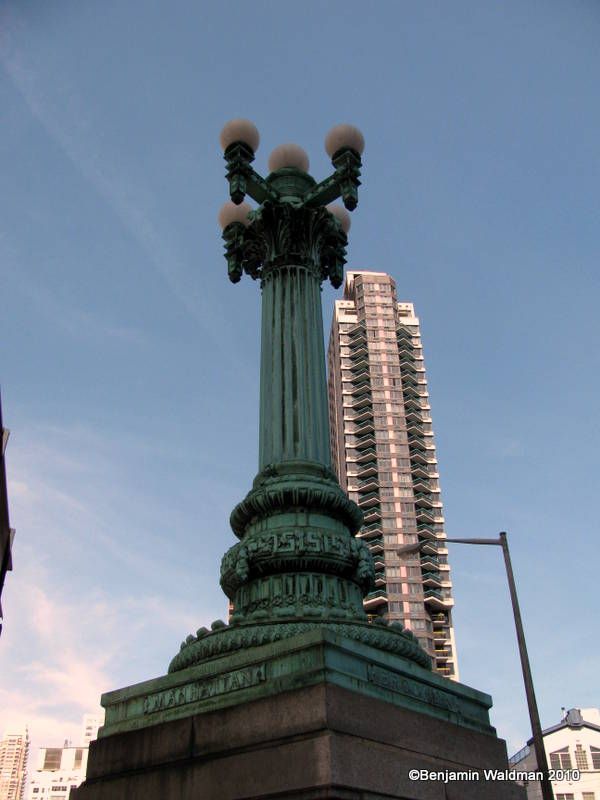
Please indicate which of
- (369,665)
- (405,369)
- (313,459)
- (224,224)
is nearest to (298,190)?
(224,224)

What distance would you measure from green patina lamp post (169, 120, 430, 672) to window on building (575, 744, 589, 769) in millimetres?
57153

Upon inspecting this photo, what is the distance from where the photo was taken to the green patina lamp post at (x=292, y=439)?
10.5m

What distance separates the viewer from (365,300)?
366ft

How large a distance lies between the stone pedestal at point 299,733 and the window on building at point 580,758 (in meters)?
57.1

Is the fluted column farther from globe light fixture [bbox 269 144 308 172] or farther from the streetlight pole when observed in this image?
the streetlight pole

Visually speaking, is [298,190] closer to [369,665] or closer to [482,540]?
[482,540]

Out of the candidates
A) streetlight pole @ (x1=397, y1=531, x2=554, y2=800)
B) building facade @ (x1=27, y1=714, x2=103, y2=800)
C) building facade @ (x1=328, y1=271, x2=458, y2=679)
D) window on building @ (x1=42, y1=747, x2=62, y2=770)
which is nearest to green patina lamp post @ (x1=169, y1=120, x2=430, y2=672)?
streetlight pole @ (x1=397, y1=531, x2=554, y2=800)

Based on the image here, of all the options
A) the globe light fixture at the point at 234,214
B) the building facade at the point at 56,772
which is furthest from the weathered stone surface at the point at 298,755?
the building facade at the point at 56,772

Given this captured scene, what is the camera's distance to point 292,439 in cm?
1220

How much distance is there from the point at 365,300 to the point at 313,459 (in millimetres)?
100936

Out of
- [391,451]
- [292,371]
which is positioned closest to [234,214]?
[292,371]

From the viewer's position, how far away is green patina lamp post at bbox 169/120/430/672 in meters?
10.5

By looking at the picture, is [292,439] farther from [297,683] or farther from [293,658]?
[297,683]

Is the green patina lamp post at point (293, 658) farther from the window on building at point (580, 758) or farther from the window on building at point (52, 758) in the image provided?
the window on building at point (52, 758)
